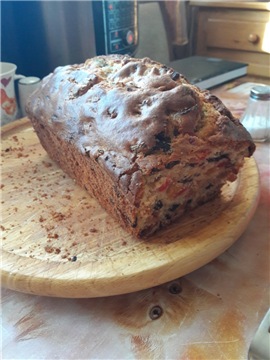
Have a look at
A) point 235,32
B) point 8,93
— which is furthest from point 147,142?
point 235,32

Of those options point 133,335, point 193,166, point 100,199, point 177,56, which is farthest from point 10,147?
point 177,56

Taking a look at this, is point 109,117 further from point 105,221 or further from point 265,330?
point 265,330

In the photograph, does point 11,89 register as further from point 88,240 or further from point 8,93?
point 88,240

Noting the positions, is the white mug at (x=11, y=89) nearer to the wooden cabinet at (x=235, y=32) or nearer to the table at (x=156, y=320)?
the table at (x=156, y=320)

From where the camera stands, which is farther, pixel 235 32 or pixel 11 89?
pixel 235 32

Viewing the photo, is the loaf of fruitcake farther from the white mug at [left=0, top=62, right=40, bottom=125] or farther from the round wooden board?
the white mug at [left=0, top=62, right=40, bottom=125]

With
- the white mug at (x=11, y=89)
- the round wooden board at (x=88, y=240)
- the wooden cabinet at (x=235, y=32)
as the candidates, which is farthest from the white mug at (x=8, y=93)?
the wooden cabinet at (x=235, y=32)
